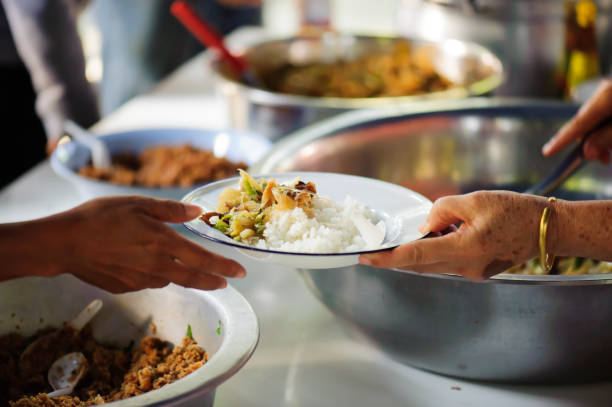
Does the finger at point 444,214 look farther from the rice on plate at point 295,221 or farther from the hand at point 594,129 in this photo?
the hand at point 594,129

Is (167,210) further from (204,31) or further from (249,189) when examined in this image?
(204,31)

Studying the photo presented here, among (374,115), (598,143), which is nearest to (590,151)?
(598,143)

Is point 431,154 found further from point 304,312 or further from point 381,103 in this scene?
point 304,312

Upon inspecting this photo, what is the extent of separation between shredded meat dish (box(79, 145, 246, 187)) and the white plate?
523mm

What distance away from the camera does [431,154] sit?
162cm

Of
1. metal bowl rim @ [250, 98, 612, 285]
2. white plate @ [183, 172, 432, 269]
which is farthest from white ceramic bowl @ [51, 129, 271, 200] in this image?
white plate @ [183, 172, 432, 269]

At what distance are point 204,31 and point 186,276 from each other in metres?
1.42

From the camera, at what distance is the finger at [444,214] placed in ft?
2.68

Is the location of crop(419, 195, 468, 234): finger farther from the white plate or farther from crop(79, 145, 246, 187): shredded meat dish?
crop(79, 145, 246, 187): shredded meat dish

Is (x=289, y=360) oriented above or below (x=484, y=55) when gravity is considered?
below

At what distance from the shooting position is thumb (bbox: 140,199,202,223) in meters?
0.76

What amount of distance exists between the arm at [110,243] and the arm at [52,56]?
1.96 meters

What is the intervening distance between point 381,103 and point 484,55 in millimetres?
556

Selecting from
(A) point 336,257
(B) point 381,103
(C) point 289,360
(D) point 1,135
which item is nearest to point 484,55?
(B) point 381,103
